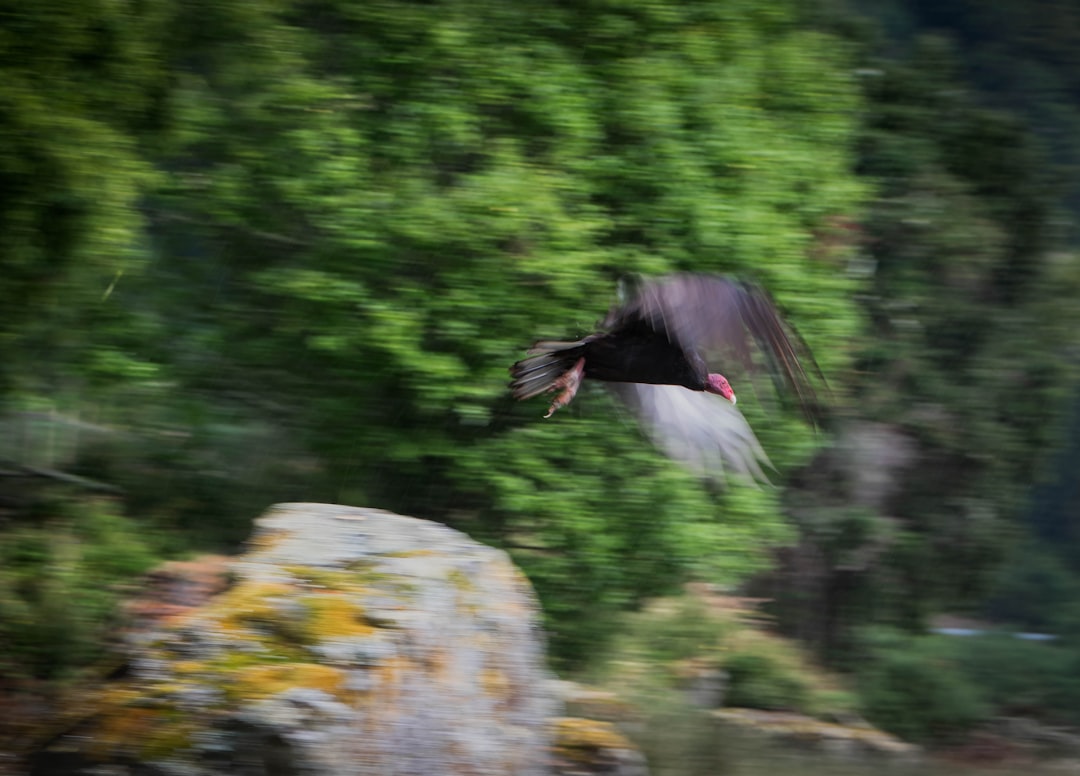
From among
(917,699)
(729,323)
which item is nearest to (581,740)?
(729,323)

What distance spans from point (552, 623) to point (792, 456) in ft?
4.98

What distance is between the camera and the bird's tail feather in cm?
485

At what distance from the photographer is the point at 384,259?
5.84 metres

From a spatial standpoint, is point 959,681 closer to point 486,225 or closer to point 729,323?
point 486,225

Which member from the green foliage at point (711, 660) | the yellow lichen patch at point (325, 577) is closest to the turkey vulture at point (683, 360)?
the yellow lichen patch at point (325, 577)

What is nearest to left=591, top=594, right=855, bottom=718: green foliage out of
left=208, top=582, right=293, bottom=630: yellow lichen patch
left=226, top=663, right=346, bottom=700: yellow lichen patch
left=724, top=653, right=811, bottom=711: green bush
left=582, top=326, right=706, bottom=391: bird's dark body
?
left=724, top=653, right=811, bottom=711: green bush

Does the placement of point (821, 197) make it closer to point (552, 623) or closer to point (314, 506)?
point (552, 623)

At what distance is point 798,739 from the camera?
822 centimetres

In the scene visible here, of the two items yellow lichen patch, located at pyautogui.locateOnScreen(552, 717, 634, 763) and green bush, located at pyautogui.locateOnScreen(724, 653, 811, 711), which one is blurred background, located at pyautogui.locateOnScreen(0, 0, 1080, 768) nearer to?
yellow lichen patch, located at pyautogui.locateOnScreen(552, 717, 634, 763)

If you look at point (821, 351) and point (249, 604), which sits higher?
point (821, 351)

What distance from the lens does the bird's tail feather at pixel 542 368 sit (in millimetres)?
4848

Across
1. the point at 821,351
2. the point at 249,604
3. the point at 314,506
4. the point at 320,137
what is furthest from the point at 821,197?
the point at 249,604

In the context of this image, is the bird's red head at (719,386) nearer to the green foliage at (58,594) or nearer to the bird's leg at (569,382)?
the bird's leg at (569,382)

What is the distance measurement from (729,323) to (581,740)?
2618mm
